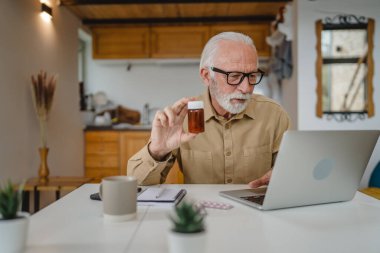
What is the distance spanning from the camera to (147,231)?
865 mm

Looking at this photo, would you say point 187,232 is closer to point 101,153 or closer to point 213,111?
point 213,111

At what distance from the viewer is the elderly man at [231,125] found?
1.67 meters

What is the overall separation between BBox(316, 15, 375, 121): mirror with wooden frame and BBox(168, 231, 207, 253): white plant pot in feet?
10.2

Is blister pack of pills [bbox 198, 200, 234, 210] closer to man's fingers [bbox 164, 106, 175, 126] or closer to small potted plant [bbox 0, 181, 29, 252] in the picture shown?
man's fingers [bbox 164, 106, 175, 126]

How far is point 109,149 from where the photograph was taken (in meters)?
4.84

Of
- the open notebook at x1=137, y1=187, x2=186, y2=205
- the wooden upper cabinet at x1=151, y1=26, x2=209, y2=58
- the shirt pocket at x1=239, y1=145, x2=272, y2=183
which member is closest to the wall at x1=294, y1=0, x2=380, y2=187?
the wooden upper cabinet at x1=151, y1=26, x2=209, y2=58

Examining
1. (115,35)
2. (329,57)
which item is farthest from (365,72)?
(115,35)

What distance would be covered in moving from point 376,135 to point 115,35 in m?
4.36

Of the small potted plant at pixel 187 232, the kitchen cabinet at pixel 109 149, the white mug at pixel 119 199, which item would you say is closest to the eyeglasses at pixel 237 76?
the white mug at pixel 119 199

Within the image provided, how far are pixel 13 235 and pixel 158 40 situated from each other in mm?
4461

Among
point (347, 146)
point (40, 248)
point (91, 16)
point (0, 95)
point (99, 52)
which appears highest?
point (91, 16)

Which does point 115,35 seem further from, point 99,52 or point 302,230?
point 302,230

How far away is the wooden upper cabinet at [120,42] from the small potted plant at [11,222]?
14.3ft

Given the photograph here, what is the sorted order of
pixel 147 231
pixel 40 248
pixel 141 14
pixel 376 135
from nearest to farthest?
1. pixel 40 248
2. pixel 147 231
3. pixel 376 135
4. pixel 141 14
